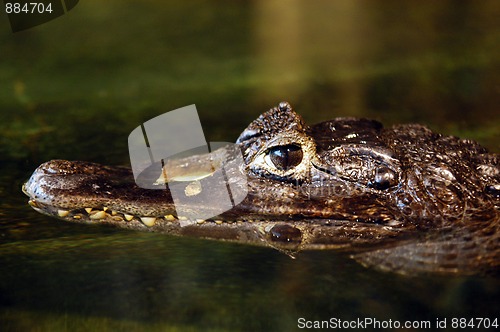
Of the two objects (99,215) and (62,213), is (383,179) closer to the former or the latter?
(99,215)

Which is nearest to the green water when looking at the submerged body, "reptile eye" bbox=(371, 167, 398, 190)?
the submerged body

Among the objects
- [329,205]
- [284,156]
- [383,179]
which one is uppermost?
[284,156]

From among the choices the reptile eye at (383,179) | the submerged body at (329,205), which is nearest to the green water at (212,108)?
the submerged body at (329,205)

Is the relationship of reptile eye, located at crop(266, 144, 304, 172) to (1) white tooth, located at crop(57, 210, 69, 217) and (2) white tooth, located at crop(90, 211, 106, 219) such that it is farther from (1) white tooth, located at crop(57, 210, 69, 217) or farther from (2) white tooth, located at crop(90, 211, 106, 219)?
(1) white tooth, located at crop(57, 210, 69, 217)

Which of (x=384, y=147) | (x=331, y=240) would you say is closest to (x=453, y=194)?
(x=384, y=147)

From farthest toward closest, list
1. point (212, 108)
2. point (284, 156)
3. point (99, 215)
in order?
point (212, 108)
point (284, 156)
point (99, 215)

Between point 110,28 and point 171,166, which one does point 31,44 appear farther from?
point 171,166

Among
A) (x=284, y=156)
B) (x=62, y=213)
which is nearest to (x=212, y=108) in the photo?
(x=284, y=156)
